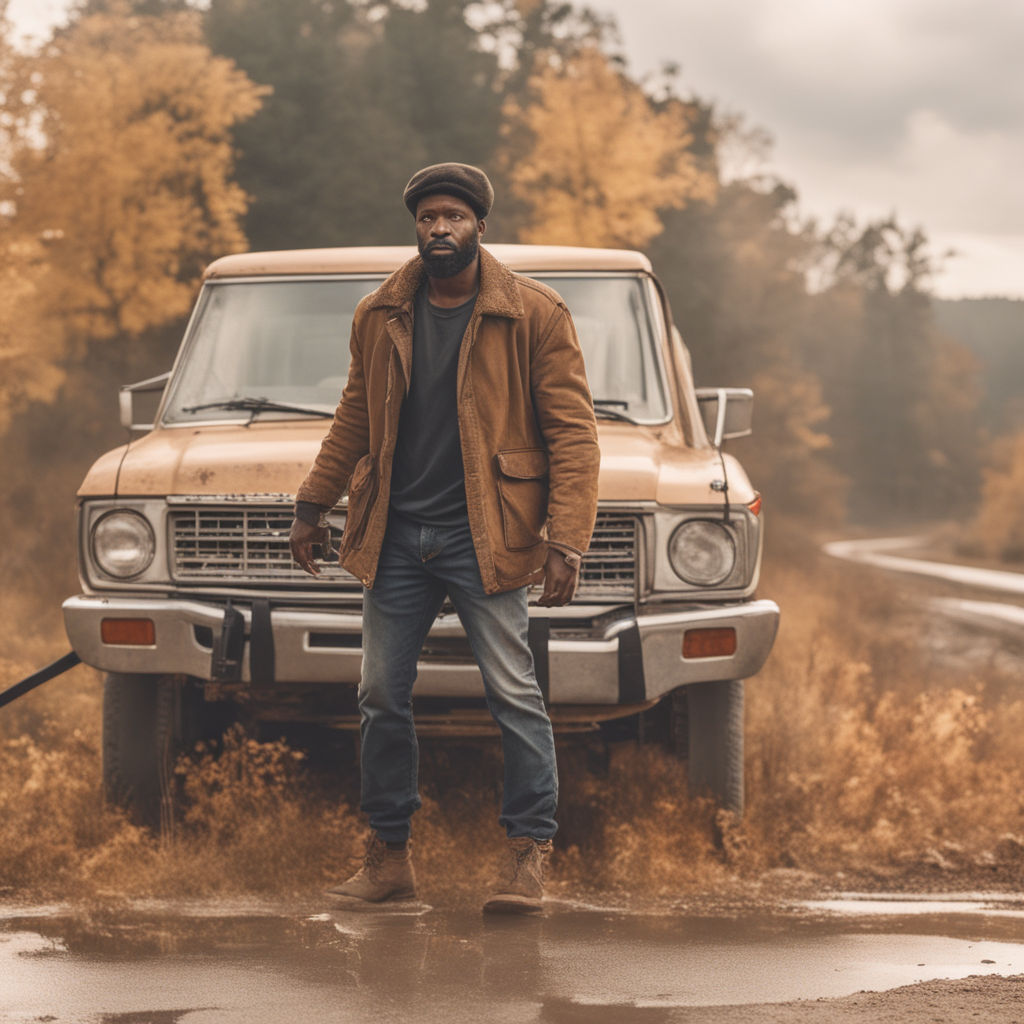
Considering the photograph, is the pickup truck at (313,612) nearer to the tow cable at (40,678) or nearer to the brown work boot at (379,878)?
the tow cable at (40,678)

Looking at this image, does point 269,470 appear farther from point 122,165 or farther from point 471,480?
point 122,165

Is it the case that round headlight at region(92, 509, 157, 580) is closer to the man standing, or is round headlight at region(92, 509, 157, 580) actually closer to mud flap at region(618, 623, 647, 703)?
the man standing

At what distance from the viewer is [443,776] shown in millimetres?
6465

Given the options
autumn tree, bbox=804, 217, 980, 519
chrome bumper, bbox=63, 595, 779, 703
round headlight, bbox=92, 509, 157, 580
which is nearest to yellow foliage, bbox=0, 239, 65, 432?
round headlight, bbox=92, 509, 157, 580

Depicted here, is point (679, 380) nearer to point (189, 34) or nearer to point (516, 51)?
point (189, 34)

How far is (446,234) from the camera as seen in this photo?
169 inches

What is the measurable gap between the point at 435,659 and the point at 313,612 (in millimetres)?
439

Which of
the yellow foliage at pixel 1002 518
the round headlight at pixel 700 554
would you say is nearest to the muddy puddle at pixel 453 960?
the round headlight at pixel 700 554

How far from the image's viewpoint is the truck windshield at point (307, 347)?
6164 mm

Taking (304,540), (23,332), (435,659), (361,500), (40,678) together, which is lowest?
(40,678)

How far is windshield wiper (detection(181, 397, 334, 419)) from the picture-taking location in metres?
5.96

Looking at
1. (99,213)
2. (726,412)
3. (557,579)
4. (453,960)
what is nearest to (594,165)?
(99,213)

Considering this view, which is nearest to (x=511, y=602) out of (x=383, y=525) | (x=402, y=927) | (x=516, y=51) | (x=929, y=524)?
(x=383, y=525)

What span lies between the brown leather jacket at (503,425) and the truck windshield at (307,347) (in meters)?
1.62
